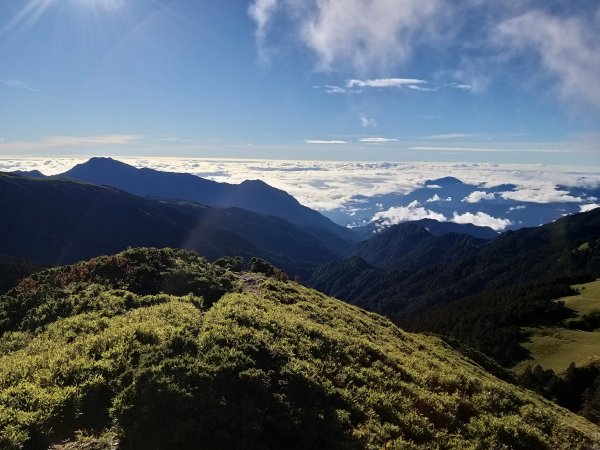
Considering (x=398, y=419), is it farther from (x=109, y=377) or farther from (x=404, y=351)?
(x=404, y=351)

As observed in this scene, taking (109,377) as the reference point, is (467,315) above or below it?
below

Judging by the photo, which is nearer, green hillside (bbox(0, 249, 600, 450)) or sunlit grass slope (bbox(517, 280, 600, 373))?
green hillside (bbox(0, 249, 600, 450))

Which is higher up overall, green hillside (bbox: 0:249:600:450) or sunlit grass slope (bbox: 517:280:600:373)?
green hillside (bbox: 0:249:600:450)

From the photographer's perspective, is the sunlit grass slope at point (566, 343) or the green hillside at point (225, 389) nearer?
the green hillside at point (225, 389)

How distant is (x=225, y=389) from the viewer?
48.6 ft

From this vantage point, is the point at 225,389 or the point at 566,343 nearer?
the point at 225,389

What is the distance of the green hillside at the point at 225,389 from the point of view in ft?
43.4

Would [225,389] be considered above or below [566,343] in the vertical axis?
above

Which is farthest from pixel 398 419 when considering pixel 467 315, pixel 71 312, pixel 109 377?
pixel 467 315

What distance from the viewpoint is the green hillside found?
13242mm

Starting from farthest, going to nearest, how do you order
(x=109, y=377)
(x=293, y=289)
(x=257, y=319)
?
(x=293, y=289), (x=257, y=319), (x=109, y=377)

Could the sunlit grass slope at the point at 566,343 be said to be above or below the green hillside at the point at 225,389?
below

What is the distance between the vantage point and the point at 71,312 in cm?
2652

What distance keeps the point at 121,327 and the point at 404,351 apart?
1885cm
